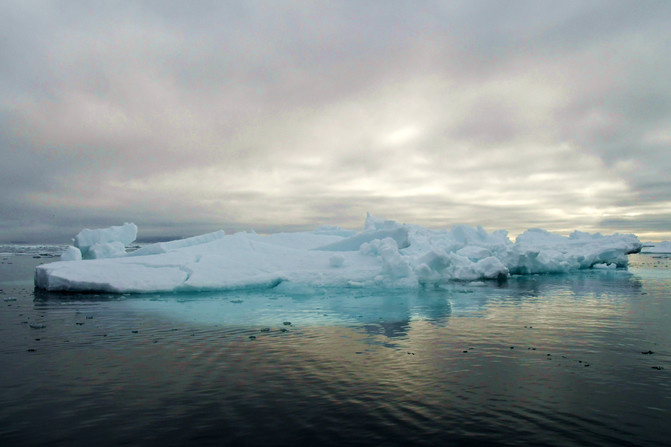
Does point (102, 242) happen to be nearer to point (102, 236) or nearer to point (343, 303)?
point (102, 236)

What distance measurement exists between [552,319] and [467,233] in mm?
32330

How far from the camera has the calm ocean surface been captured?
6.49m

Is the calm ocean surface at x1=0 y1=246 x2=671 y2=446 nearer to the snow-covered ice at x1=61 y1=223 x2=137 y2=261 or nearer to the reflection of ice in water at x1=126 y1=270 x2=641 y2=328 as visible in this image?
the reflection of ice in water at x1=126 y1=270 x2=641 y2=328

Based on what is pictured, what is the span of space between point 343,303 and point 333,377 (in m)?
11.0

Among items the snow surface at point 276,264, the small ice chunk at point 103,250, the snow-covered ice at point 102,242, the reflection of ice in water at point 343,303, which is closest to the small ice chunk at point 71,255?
the snow-covered ice at point 102,242

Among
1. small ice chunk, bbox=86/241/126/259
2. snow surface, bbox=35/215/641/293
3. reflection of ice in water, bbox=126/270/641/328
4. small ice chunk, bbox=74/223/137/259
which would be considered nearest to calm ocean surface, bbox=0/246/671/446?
reflection of ice in water, bbox=126/270/641/328

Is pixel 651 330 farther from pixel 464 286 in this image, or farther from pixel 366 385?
pixel 464 286

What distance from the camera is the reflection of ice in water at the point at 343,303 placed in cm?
1570

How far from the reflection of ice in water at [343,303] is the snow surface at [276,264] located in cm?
72

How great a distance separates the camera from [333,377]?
8.98 m

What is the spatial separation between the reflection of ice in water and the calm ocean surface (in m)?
0.23

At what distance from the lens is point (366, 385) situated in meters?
8.45

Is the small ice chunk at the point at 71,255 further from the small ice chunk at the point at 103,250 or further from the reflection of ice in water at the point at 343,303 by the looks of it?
the reflection of ice in water at the point at 343,303

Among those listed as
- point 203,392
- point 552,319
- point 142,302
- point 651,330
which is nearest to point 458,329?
point 552,319
